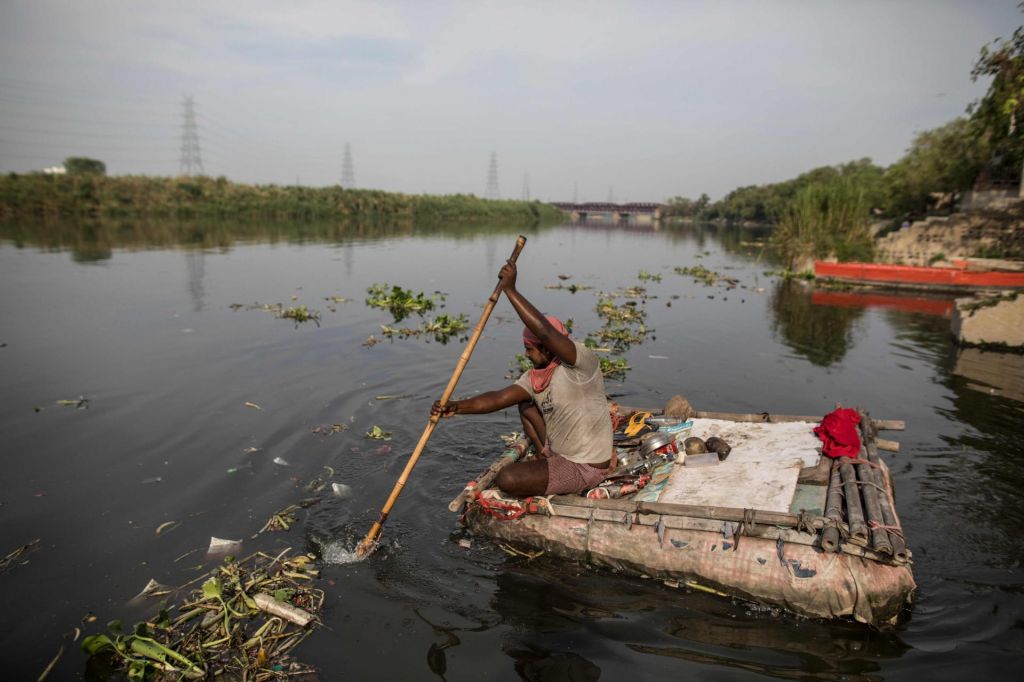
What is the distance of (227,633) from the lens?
4.04 m

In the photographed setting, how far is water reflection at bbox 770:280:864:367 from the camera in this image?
12836 millimetres

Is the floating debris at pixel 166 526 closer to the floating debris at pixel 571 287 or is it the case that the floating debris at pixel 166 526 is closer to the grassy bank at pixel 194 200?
the floating debris at pixel 571 287

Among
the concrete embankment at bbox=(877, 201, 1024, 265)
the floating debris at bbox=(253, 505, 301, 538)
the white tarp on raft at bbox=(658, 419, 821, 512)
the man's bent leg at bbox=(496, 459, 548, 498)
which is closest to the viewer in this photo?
the white tarp on raft at bbox=(658, 419, 821, 512)

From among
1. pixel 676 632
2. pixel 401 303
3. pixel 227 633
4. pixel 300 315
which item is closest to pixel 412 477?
pixel 227 633

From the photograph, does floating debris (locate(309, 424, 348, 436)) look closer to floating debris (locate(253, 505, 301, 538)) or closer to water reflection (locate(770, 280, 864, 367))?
floating debris (locate(253, 505, 301, 538))

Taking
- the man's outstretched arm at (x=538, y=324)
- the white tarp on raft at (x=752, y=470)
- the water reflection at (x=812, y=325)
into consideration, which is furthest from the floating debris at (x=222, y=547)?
the water reflection at (x=812, y=325)

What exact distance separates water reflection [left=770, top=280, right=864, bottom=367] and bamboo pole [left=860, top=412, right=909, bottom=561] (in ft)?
20.0

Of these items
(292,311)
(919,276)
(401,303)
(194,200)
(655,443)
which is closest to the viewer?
(655,443)

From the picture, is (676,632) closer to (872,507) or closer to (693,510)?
(693,510)

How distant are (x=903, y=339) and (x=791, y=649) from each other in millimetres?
12220

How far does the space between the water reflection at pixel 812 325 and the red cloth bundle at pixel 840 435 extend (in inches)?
259

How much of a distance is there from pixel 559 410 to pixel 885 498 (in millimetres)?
2663

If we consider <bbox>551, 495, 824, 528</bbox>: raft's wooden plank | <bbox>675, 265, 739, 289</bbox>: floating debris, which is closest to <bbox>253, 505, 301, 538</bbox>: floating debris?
<bbox>551, 495, 824, 528</bbox>: raft's wooden plank

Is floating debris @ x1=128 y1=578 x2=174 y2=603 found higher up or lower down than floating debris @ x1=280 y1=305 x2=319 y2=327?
lower down
